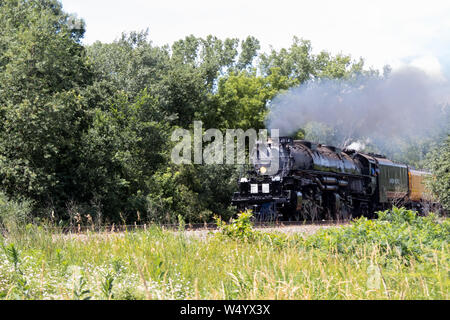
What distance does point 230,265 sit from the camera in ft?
24.4

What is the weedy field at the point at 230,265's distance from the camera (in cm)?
566

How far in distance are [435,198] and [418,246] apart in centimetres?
2116

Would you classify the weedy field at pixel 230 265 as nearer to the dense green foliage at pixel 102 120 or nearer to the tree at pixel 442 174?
the dense green foliage at pixel 102 120

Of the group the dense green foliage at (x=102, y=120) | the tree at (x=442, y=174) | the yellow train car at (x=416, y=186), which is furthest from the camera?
the yellow train car at (x=416, y=186)

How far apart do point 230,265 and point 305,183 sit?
14103mm

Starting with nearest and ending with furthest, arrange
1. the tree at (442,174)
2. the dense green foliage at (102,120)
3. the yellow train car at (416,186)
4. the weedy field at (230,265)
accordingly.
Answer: the weedy field at (230,265) → the dense green foliage at (102,120) → the tree at (442,174) → the yellow train car at (416,186)

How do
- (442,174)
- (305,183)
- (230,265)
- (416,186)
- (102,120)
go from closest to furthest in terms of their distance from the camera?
(230,265), (305,183), (102,120), (442,174), (416,186)

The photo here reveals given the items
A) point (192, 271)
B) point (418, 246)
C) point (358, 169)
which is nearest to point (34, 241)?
point (192, 271)

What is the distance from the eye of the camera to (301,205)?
20844 millimetres

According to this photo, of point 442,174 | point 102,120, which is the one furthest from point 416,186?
point 102,120

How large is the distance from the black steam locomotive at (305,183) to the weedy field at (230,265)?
380 inches

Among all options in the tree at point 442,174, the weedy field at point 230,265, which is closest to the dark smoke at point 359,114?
the tree at point 442,174

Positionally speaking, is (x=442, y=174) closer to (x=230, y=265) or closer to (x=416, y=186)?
(x=416, y=186)

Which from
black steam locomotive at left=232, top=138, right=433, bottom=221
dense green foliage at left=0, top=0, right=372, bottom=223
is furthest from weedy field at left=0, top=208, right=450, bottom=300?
black steam locomotive at left=232, top=138, right=433, bottom=221
